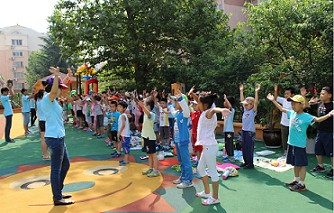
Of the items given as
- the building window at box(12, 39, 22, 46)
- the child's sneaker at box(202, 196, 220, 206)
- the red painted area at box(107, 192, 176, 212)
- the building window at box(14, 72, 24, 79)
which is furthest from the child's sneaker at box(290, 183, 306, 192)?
the building window at box(12, 39, 22, 46)

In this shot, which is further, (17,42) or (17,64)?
(17,42)

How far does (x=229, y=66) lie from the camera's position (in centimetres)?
1012

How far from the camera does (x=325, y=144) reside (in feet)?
17.9

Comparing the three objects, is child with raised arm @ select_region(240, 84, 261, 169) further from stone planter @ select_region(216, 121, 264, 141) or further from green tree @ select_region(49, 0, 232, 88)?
green tree @ select_region(49, 0, 232, 88)

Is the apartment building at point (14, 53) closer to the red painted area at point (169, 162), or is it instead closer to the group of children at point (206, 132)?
the group of children at point (206, 132)

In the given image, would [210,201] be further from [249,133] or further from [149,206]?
[249,133]

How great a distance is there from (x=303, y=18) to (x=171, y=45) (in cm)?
745

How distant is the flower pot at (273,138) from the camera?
25.9 ft

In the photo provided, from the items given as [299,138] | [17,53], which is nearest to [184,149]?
[299,138]

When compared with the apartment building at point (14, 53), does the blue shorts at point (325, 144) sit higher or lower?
lower

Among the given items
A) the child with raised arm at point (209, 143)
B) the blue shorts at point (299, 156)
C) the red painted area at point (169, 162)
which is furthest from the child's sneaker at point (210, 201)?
the red painted area at point (169, 162)

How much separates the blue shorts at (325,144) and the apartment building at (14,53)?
60.5 metres

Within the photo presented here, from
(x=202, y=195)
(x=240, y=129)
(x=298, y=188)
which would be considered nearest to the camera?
(x=202, y=195)

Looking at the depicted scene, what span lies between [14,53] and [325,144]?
64337 mm
